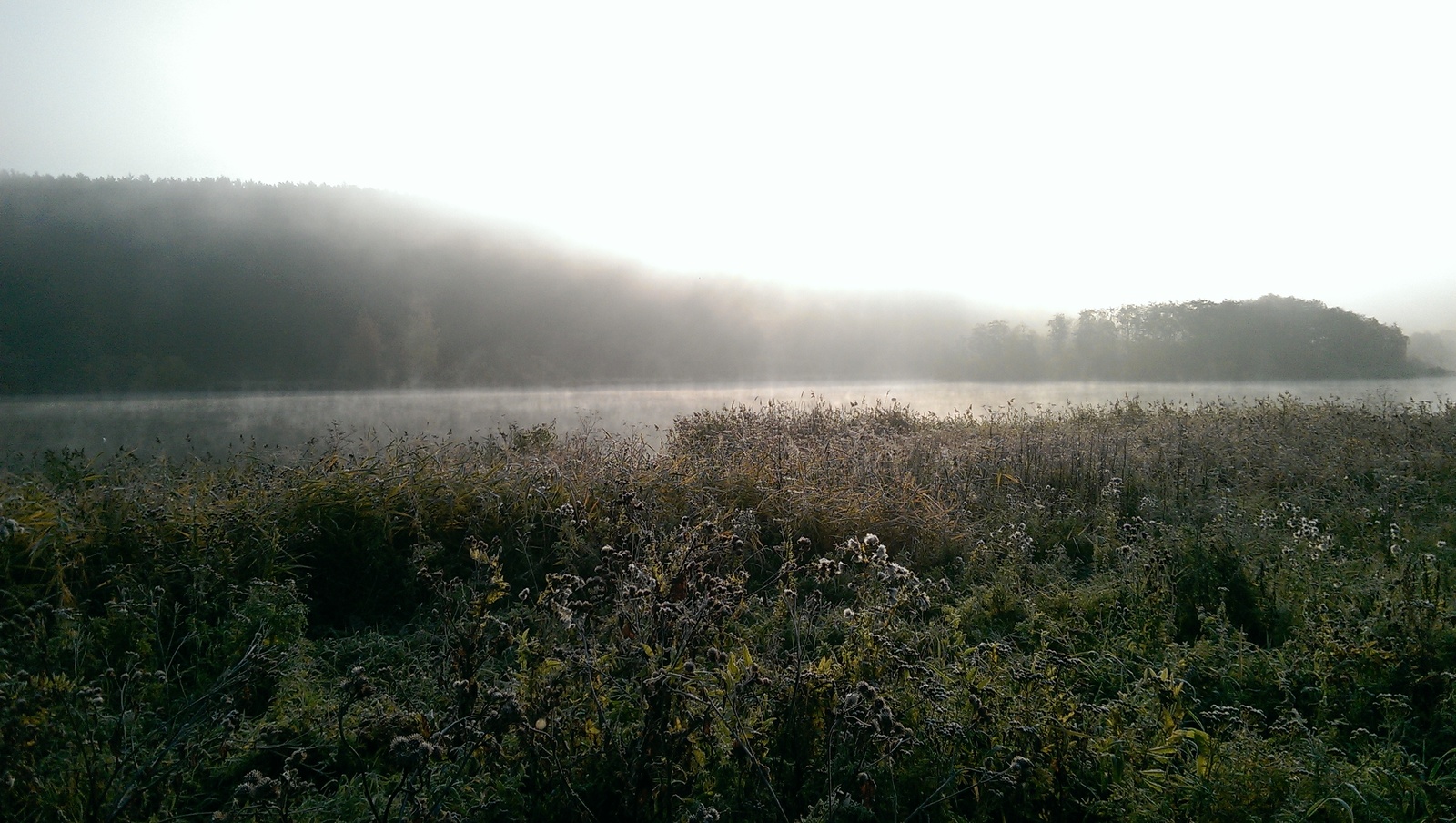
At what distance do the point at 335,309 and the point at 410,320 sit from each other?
14.5ft

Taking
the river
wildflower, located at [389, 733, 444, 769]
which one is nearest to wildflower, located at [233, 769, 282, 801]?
wildflower, located at [389, 733, 444, 769]

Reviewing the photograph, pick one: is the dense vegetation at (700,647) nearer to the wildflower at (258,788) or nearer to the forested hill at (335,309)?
the wildflower at (258,788)

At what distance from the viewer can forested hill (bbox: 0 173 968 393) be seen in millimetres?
34531

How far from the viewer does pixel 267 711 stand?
8.57 ft

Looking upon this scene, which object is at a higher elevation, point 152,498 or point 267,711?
point 152,498

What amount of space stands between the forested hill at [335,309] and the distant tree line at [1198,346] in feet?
13.3

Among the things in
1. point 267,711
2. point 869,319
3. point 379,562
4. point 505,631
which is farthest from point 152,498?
point 869,319

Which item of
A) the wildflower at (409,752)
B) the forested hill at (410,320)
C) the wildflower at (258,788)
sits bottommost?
the wildflower at (258,788)

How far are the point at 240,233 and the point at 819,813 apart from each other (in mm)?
53140

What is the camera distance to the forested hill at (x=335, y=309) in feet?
113

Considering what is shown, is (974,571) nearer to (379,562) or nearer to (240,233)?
(379,562)

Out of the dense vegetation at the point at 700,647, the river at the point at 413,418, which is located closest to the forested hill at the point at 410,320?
the river at the point at 413,418

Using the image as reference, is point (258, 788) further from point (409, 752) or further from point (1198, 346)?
point (1198, 346)

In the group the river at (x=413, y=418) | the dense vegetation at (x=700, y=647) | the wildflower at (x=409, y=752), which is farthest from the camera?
the river at (x=413, y=418)
